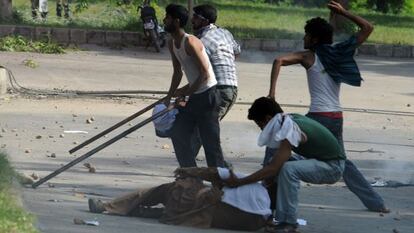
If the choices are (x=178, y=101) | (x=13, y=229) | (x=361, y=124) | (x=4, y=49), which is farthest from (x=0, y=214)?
(x=4, y=49)

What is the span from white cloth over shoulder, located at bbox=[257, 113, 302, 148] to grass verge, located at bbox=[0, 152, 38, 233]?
1.85 meters

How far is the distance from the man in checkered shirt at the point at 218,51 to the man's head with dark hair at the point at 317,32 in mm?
1317

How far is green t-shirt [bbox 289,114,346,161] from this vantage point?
344 inches

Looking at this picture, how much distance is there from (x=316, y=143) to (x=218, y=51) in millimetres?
2333

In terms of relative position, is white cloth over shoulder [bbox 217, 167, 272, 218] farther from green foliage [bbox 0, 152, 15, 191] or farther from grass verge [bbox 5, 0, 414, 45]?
grass verge [bbox 5, 0, 414, 45]

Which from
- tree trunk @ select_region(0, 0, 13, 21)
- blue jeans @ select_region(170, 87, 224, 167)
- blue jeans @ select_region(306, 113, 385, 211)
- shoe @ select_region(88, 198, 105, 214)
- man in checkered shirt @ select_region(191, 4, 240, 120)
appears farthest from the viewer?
tree trunk @ select_region(0, 0, 13, 21)

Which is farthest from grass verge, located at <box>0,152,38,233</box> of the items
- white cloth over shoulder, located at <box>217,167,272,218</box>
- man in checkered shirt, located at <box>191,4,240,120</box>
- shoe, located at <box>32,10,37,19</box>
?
shoe, located at <box>32,10,37,19</box>

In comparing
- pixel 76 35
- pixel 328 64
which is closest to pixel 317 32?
pixel 328 64

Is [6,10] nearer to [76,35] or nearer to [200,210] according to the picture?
[76,35]

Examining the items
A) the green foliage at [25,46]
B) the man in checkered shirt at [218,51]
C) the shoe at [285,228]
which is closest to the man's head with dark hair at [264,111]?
the shoe at [285,228]

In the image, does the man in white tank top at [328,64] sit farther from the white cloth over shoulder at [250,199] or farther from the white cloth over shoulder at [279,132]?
the white cloth over shoulder at [250,199]

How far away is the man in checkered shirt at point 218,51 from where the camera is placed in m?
10.7

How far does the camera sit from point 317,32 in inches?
376

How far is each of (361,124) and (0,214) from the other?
963cm
